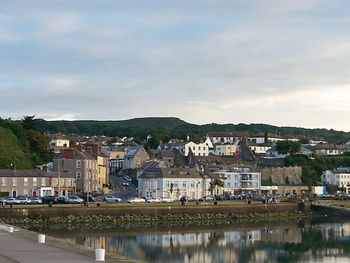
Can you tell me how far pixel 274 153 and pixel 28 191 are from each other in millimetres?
82338

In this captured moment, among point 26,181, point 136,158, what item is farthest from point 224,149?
point 26,181

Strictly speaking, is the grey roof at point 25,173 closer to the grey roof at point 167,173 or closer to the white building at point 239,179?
the grey roof at point 167,173

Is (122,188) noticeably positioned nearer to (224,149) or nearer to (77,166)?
(77,166)

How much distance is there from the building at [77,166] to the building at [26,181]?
9.59 feet

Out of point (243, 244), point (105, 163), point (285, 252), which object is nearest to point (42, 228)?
point (243, 244)

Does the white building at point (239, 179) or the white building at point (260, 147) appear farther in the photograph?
the white building at point (260, 147)

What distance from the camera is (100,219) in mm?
63469

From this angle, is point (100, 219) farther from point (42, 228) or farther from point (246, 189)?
point (246, 189)

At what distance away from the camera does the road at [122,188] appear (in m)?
91.9

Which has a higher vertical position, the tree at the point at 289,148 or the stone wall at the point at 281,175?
the tree at the point at 289,148

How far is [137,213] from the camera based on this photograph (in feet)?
219

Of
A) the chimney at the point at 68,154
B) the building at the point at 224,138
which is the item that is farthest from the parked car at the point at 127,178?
the building at the point at 224,138

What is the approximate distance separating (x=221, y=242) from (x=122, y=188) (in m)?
52.3

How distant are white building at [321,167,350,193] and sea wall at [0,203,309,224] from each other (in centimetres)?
4846
